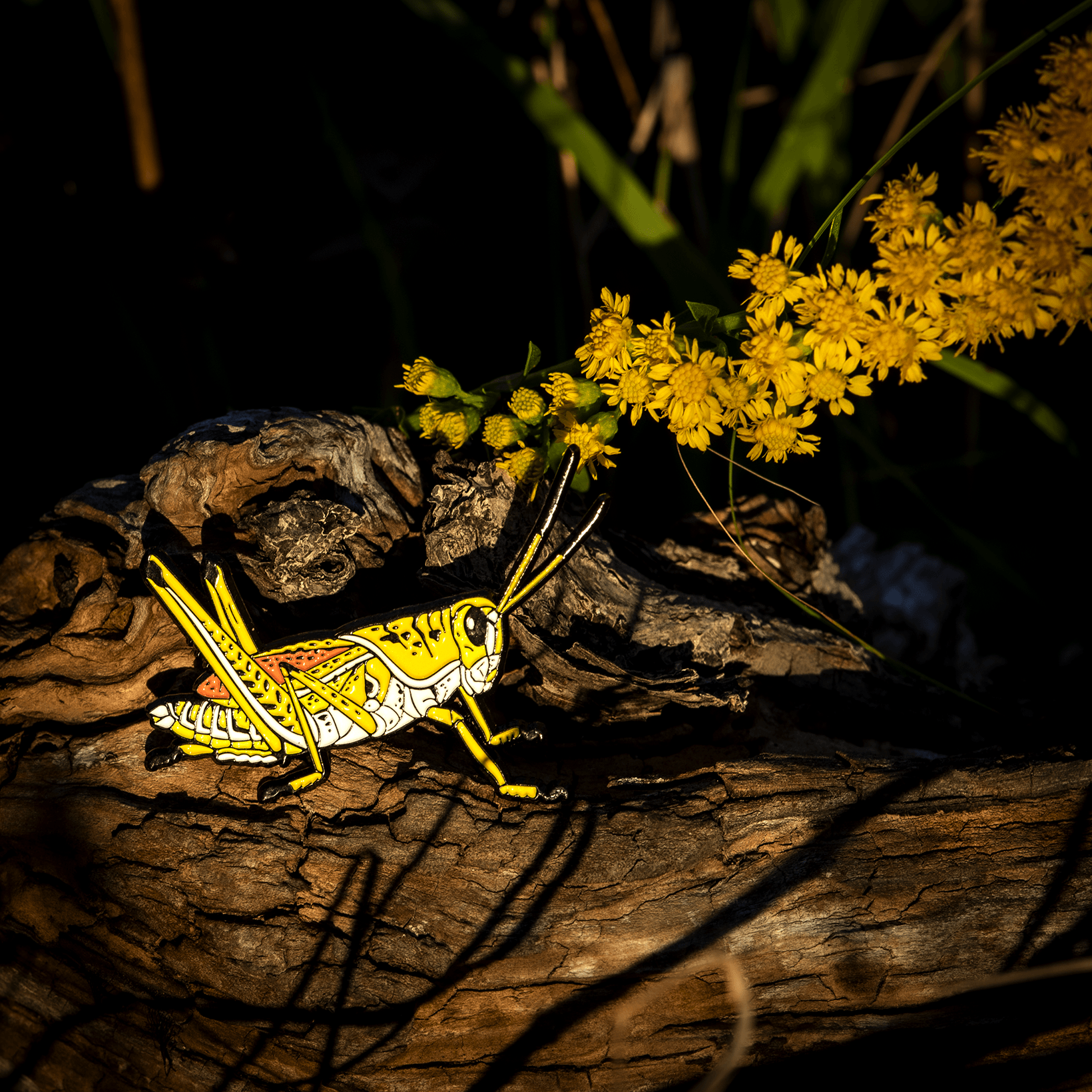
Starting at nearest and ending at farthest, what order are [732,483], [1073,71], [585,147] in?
[1073,71], [732,483], [585,147]

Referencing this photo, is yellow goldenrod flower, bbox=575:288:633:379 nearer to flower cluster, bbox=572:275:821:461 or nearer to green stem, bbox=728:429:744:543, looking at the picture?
flower cluster, bbox=572:275:821:461

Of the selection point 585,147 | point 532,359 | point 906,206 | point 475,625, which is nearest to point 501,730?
point 475,625

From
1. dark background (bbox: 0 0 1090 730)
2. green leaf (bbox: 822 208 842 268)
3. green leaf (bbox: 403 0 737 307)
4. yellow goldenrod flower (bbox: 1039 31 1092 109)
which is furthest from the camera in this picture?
dark background (bbox: 0 0 1090 730)

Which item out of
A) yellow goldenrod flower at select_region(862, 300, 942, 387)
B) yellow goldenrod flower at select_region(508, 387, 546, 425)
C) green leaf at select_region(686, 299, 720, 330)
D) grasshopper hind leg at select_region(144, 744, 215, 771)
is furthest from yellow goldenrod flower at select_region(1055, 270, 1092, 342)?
grasshopper hind leg at select_region(144, 744, 215, 771)

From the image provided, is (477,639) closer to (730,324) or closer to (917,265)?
(730,324)

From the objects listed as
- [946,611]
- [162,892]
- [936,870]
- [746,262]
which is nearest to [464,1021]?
[162,892]

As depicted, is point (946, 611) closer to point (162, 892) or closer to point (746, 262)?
point (746, 262)
